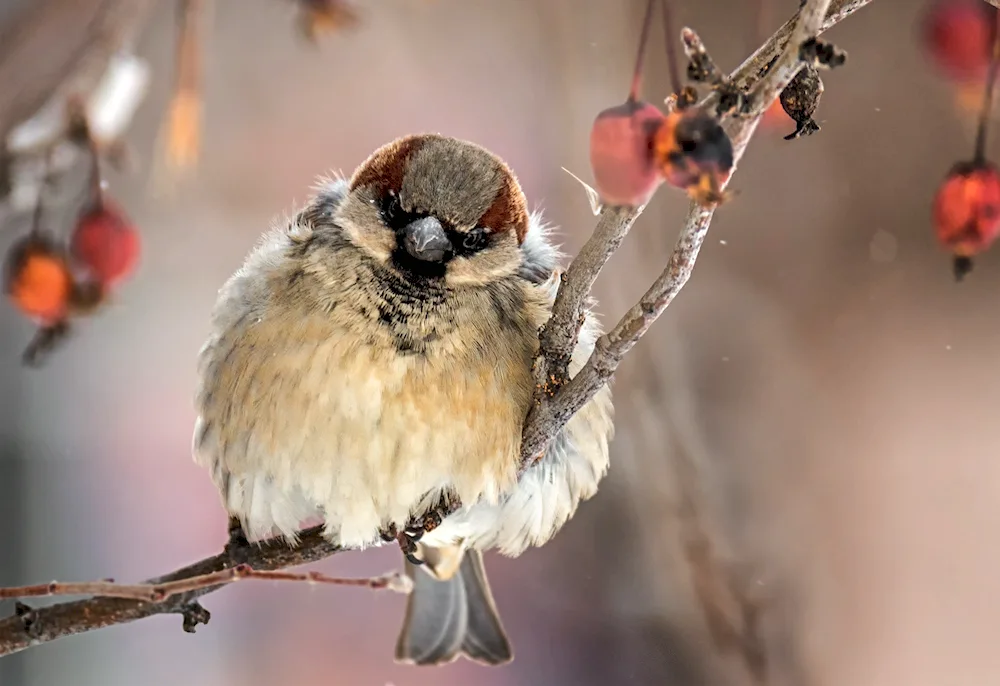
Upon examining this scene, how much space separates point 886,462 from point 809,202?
477 millimetres

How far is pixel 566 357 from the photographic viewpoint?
1011mm

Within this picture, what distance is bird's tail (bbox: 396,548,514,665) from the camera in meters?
1.48

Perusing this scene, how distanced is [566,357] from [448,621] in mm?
637

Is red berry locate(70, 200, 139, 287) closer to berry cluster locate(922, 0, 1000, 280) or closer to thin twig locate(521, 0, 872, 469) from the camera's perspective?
thin twig locate(521, 0, 872, 469)

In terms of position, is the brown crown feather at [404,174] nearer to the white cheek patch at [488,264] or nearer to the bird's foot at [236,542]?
the white cheek patch at [488,264]

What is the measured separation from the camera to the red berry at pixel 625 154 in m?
0.65

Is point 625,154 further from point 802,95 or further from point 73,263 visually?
point 73,263

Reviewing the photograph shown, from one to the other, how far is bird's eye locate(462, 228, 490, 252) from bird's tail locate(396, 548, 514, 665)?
20.0 inches

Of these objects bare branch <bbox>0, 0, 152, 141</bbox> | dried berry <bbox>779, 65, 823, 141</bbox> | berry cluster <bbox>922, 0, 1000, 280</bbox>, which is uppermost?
bare branch <bbox>0, 0, 152, 141</bbox>

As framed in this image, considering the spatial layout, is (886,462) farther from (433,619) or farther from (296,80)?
(296,80)

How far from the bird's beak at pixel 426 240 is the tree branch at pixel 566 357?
178mm

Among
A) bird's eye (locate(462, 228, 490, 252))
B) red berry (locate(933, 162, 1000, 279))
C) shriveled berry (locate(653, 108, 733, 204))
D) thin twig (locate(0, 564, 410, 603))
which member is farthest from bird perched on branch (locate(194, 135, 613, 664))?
shriveled berry (locate(653, 108, 733, 204))

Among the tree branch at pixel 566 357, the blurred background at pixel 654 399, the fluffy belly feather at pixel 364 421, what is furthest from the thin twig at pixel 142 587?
the blurred background at pixel 654 399

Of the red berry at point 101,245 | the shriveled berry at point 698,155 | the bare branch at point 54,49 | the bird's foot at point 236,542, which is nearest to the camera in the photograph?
the shriveled berry at point 698,155
